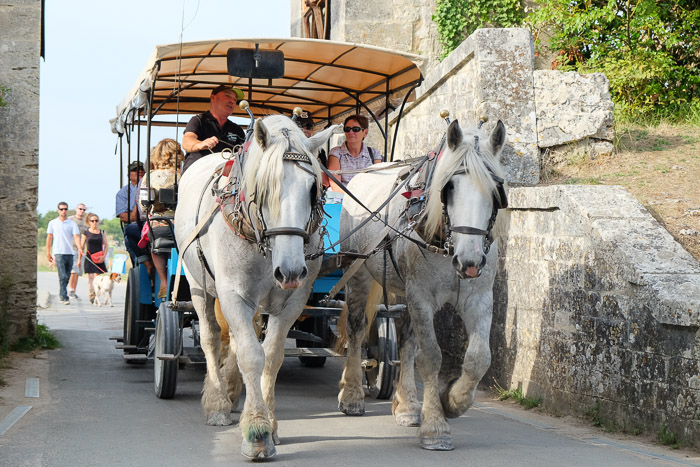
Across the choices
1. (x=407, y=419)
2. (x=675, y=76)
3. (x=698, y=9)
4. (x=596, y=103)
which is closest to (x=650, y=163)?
(x=596, y=103)

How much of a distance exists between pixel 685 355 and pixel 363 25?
10570 millimetres

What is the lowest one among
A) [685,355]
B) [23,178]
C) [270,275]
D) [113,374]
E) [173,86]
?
[113,374]

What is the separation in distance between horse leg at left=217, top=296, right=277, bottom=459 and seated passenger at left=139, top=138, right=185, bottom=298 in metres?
2.47

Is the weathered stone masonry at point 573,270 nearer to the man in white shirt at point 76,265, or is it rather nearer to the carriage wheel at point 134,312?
the carriage wheel at point 134,312

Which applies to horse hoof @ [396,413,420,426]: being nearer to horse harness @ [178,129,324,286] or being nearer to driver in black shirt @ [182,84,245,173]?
horse harness @ [178,129,324,286]

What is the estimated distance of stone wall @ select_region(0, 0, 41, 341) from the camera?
9.64m

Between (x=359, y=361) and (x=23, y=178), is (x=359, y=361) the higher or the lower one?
the lower one

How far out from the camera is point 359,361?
6.66m

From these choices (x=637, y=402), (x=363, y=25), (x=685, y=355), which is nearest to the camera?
(x=685, y=355)

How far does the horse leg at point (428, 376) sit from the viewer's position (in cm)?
519

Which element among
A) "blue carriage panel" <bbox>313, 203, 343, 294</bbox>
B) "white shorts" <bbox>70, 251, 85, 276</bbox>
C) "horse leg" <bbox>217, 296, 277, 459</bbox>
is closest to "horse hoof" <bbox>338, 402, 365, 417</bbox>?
"blue carriage panel" <bbox>313, 203, 343, 294</bbox>

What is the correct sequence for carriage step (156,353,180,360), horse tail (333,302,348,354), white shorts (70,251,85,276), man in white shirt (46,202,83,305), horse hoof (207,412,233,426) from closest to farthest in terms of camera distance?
horse hoof (207,412,233,426) → carriage step (156,353,180,360) → horse tail (333,302,348,354) → man in white shirt (46,202,83,305) → white shorts (70,251,85,276)

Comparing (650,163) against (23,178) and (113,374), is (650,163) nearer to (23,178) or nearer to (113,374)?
(113,374)

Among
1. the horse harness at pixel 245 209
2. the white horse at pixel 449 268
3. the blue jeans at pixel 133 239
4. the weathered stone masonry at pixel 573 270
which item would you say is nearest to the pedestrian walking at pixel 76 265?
the blue jeans at pixel 133 239
